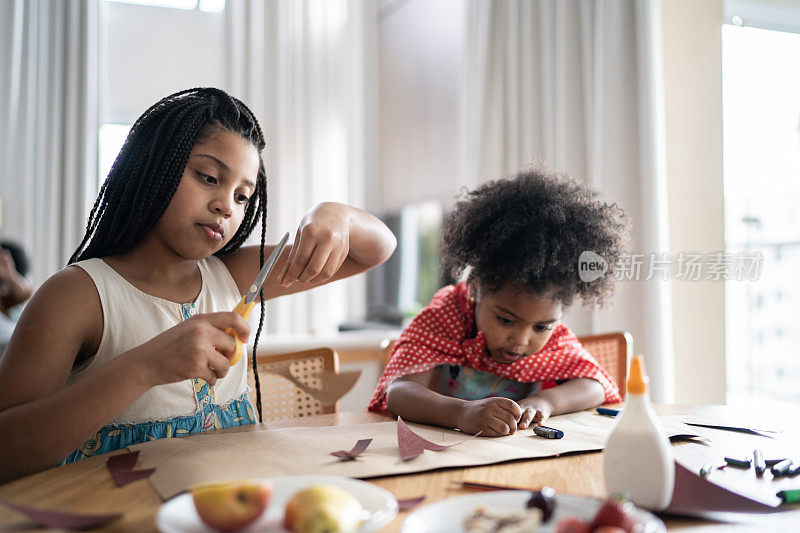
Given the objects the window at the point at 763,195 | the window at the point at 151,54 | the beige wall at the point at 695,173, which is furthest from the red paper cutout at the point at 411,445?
the window at the point at 151,54

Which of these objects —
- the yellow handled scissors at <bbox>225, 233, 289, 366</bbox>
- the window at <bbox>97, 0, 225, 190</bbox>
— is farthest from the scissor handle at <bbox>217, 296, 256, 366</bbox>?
the window at <bbox>97, 0, 225, 190</bbox>

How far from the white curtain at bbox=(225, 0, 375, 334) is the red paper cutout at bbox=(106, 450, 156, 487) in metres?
3.85

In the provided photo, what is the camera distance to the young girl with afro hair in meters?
1.38

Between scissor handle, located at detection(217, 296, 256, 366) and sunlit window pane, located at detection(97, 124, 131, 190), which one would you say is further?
sunlit window pane, located at detection(97, 124, 131, 190)

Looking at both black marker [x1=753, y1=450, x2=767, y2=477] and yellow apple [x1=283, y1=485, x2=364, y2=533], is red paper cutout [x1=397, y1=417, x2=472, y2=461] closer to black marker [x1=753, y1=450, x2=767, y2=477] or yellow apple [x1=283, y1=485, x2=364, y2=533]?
yellow apple [x1=283, y1=485, x2=364, y2=533]

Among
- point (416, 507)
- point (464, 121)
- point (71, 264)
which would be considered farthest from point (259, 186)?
point (464, 121)

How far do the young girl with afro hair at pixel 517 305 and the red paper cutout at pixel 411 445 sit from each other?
24cm

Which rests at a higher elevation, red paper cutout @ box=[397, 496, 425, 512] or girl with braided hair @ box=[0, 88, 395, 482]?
girl with braided hair @ box=[0, 88, 395, 482]

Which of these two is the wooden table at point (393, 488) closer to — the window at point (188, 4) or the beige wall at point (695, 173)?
the beige wall at point (695, 173)

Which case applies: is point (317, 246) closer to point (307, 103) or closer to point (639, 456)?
point (639, 456)

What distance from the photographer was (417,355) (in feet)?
4.70

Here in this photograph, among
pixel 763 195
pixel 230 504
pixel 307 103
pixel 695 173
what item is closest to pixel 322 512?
pixel 230 504

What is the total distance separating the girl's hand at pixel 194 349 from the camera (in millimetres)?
921

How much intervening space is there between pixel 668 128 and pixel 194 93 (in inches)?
73.9
